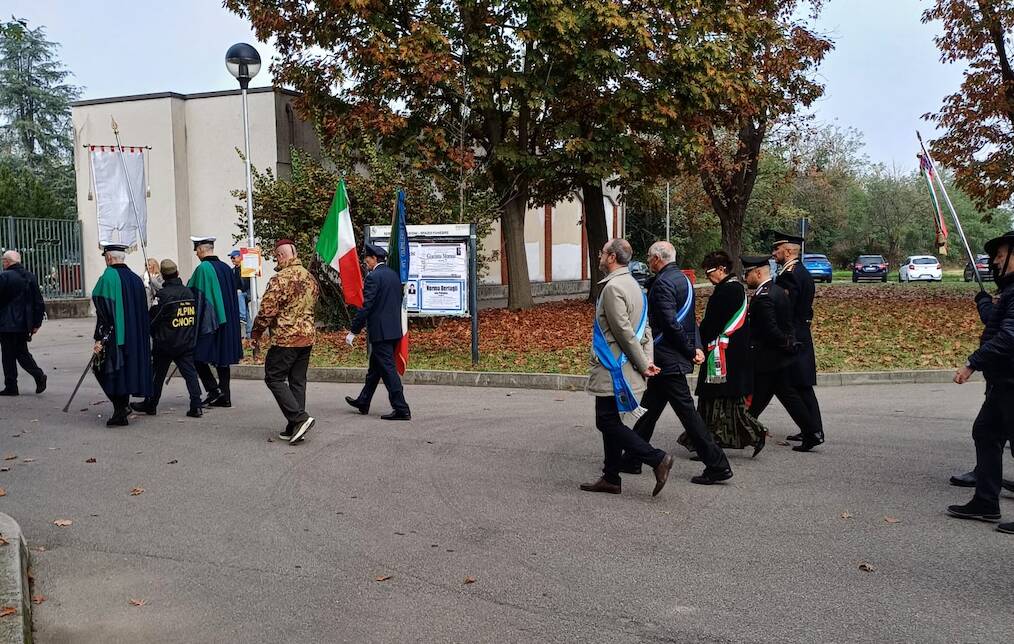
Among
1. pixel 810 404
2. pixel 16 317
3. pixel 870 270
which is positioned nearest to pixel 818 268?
pixel 870 270

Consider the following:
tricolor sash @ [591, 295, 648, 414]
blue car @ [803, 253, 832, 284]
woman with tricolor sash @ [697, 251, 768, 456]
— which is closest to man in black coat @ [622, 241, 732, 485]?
tricolor sash @ [591, 295, 648, 414]

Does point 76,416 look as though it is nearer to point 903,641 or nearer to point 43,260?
point 903,641

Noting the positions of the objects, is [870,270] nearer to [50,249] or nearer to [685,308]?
[50,249]

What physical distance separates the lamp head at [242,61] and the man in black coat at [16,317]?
16.3 ft

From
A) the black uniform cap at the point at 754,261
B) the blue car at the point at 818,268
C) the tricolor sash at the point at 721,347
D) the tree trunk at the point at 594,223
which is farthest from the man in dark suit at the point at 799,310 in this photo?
the blue car at the point at 818,268

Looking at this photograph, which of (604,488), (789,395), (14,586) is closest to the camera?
(14,586)

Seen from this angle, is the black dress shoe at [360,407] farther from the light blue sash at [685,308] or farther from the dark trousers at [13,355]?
the dark trousers at [13,355]

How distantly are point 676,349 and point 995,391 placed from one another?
84.8 inches

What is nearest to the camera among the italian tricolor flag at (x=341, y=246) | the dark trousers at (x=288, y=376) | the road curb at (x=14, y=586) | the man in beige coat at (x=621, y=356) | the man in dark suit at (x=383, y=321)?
the road curb at (x=14, y=586)

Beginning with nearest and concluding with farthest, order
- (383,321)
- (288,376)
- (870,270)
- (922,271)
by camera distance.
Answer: (288,376) < (383,321) < (922,271) < (870,270)

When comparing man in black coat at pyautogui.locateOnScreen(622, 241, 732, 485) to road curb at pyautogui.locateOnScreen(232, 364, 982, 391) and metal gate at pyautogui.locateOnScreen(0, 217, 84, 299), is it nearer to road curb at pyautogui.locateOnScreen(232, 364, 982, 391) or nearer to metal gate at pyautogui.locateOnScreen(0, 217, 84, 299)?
road curb at pyautogui.locateOnScreen(232, 364, 982, 391)

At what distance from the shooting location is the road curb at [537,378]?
12.6 m

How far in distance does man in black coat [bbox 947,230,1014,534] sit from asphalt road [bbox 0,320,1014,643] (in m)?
0.29

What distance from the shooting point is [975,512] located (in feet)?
20.2
